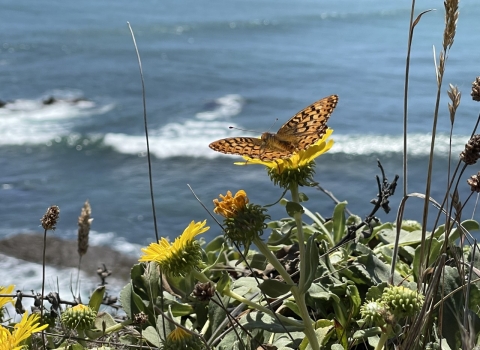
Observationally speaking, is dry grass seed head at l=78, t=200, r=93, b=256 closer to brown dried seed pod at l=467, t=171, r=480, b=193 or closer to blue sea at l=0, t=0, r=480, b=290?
brown dried seed pod at l=467, t=171, r=480, b=193

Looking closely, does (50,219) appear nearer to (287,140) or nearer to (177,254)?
(177,254)

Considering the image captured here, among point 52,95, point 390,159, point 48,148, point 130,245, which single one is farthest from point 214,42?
point 130,245

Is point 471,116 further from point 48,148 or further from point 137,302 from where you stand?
point 137,302

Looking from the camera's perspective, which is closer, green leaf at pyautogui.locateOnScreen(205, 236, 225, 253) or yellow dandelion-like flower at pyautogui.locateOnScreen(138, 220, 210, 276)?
yellow dandelion-like flower at pyautogui.locateOnScreen(138, 220, 210, 276)

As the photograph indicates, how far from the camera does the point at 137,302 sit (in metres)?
2.61

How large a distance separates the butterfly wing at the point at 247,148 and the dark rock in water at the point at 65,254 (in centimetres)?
418

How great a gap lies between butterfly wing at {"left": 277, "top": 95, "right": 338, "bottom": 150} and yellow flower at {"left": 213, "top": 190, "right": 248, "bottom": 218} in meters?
0.27

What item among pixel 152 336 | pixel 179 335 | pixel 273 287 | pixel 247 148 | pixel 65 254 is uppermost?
pixel 247 148

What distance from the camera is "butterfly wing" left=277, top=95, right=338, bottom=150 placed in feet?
7.13

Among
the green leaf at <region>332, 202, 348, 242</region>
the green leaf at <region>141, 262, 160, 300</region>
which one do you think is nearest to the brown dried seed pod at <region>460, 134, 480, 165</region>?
the green leaf at <region>141, 262, 160, 300</region>

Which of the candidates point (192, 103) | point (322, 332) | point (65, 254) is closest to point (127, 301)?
point (322, 332)

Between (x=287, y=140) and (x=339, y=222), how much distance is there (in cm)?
95

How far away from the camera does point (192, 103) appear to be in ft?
43.3

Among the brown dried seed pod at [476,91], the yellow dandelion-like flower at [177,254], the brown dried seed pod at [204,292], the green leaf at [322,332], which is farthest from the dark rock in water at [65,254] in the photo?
the brown dried seed pod at [476,91]
